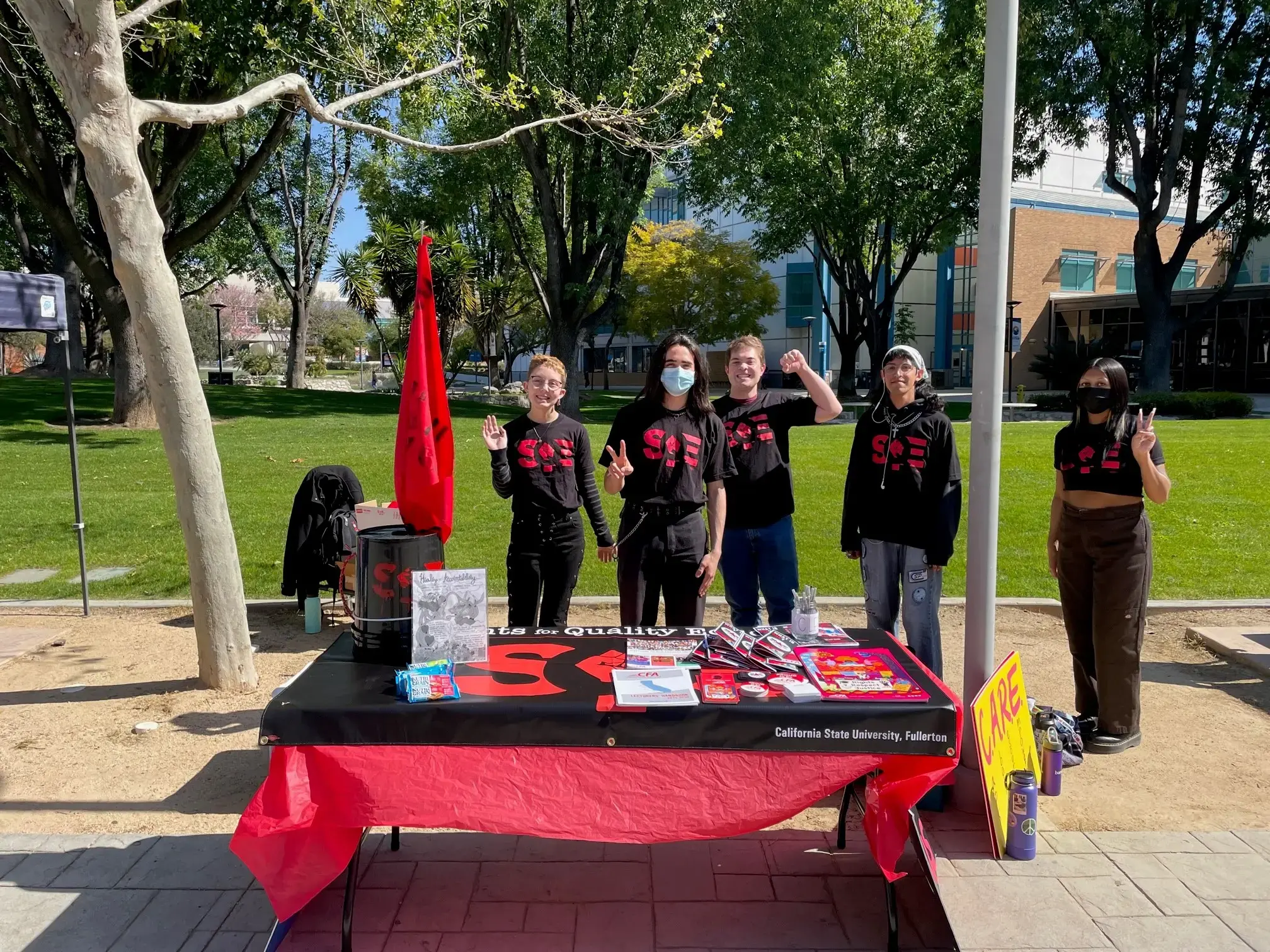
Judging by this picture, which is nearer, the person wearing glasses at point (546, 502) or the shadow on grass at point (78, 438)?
the person wearing glasses at point (546, 502)

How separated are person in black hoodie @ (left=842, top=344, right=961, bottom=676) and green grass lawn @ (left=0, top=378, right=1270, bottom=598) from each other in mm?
3447

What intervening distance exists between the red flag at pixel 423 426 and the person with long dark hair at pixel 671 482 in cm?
109

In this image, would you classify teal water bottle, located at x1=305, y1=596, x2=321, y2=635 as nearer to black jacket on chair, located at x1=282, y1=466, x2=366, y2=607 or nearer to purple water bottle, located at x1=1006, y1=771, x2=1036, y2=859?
black jacket on chair, located at x1=282, y1=466, x2=366, y2=607

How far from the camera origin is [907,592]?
4418 mm

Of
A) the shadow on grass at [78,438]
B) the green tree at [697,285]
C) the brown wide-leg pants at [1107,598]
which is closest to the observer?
the brown wide-leg pants at [1107,598]

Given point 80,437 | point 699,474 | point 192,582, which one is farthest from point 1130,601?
point 80,437

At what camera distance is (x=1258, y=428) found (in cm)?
1939

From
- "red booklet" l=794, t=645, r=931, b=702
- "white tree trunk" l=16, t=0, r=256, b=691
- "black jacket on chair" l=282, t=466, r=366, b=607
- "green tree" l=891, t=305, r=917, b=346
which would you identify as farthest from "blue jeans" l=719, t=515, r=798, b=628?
"green tree" l=891, t=305, r=917, b=346

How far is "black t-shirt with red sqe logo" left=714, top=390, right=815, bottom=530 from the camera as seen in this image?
15.8 feet

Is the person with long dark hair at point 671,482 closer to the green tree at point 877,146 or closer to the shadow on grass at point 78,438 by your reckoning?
the shadow on grass at point 78,438

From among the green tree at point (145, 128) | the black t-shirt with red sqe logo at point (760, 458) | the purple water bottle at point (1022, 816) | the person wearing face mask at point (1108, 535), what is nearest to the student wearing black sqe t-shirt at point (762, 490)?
the black t-shirt with red sqe logo at point (760, 458)

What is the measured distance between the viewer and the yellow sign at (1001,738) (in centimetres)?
341

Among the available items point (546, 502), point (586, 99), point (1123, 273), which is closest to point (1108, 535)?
point (546, 502)

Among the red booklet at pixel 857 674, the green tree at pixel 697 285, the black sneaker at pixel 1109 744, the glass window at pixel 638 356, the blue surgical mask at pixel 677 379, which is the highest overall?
the green tree at pixel 697 285
